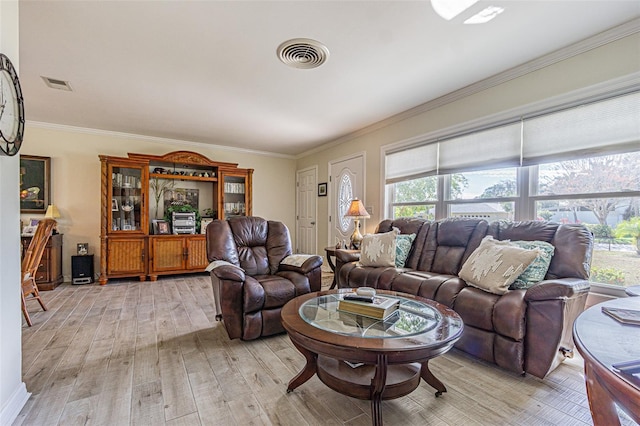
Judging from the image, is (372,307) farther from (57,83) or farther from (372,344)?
(57,83)

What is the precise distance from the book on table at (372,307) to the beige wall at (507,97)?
234 cm

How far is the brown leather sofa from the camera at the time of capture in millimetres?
1740

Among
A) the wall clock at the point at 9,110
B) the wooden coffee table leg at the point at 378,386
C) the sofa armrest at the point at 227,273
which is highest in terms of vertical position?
the wall clock at the point at 9,110

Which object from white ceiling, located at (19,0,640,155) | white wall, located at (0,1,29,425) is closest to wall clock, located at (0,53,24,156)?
white wall, located at (0,1,29,425)

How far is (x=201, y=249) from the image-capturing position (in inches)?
194

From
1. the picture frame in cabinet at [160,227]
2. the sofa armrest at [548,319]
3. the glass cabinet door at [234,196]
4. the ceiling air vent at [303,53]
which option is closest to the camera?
the sofa armrest at [548,319]

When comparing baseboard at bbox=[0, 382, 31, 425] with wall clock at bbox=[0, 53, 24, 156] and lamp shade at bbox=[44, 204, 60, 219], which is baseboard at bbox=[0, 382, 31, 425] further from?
lamp shade at bbox=[44, 204, 60, 219]

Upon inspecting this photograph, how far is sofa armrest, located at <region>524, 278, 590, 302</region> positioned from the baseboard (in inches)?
115

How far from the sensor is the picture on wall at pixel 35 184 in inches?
165

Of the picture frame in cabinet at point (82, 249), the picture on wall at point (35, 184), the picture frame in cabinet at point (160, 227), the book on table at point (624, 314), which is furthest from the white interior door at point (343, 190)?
the picture on wall at point (35, 184)

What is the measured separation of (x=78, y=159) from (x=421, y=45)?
17.1ft

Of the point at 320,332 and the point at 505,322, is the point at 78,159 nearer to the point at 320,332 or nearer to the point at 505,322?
the point at 320,332

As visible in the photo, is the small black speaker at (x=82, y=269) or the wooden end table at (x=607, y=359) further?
the small black speaker at (x=82, y=269)

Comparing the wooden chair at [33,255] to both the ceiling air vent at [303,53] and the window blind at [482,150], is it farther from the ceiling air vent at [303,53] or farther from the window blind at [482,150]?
the window blind at [482,150]
